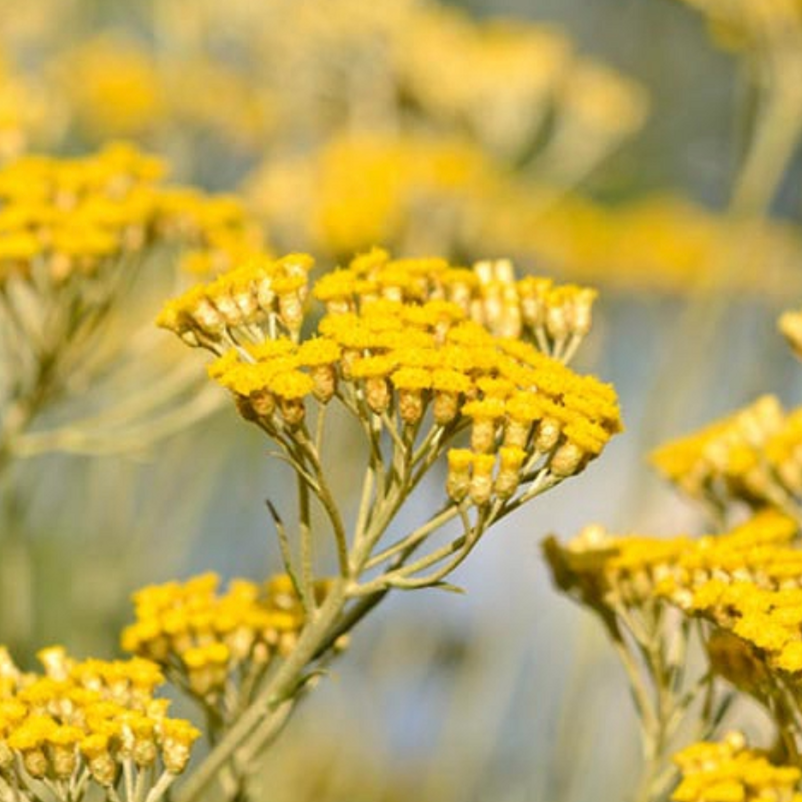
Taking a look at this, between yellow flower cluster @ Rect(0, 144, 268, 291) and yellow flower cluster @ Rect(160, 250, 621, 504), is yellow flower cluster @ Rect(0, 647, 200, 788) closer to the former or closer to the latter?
yellow flower cluster @ Rect(160, 250, 621, 504)

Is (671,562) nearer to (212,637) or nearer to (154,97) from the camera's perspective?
(212,637)

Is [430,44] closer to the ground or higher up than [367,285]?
higher up

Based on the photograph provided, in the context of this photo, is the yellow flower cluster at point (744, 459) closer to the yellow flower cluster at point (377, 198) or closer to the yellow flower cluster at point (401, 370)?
the yellow flower cluster at point (401, 370)

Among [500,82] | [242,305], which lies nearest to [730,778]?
[242,305]

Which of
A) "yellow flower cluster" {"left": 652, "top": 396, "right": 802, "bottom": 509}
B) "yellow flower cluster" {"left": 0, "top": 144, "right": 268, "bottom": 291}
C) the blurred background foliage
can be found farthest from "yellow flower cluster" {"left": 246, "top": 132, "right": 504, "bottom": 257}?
"yellow flower cluster" {"left": 652, "top": 396, "right": 802, "bottom": 509}

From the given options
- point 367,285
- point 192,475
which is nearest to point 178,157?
point 192,475

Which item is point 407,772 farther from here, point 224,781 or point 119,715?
point 119,715

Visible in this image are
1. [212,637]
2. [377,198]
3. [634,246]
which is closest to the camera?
[212,637]

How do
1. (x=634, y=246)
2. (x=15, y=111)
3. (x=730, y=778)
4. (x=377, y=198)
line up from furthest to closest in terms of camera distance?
(x=634, y=246) < (x=377, y=198) < (x=15, y=111) < (x=730, y=778)
